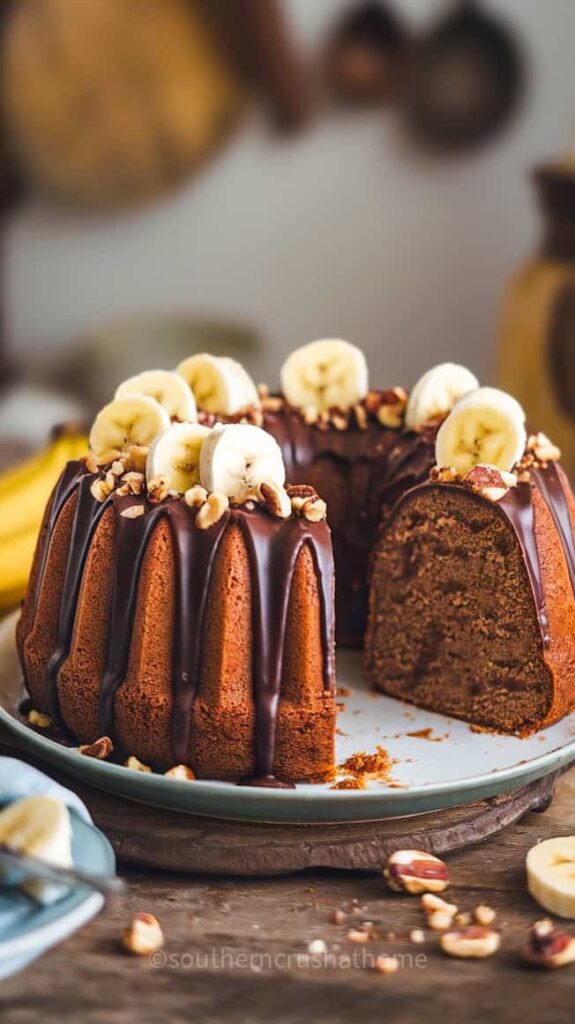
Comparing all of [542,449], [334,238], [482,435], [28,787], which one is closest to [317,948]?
[28,787]

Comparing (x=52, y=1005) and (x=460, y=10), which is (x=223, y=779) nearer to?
(x=52, y=1005)

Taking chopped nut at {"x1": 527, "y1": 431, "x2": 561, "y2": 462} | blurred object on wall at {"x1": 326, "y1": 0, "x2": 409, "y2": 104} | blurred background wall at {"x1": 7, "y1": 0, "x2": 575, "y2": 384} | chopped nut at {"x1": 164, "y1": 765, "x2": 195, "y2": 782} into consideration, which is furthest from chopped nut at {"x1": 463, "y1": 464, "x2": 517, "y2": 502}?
blurred object on wall at {"x1": 326, "y1": 0, "x2": 409, "y2": 104}

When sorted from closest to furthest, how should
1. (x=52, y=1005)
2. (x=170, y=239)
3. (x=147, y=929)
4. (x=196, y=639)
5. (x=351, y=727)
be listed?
(x=52, y=1005) → (x=147, y=929) → (x=196, y=639) → (x=351, y=727) → (x=170, y=239)

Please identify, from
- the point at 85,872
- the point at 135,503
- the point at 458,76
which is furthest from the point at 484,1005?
the point at 458,76

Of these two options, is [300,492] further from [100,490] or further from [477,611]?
[477,611]

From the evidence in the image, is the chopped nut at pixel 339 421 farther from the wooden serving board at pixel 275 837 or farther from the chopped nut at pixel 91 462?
the wooden serving board at pixel 275 837
